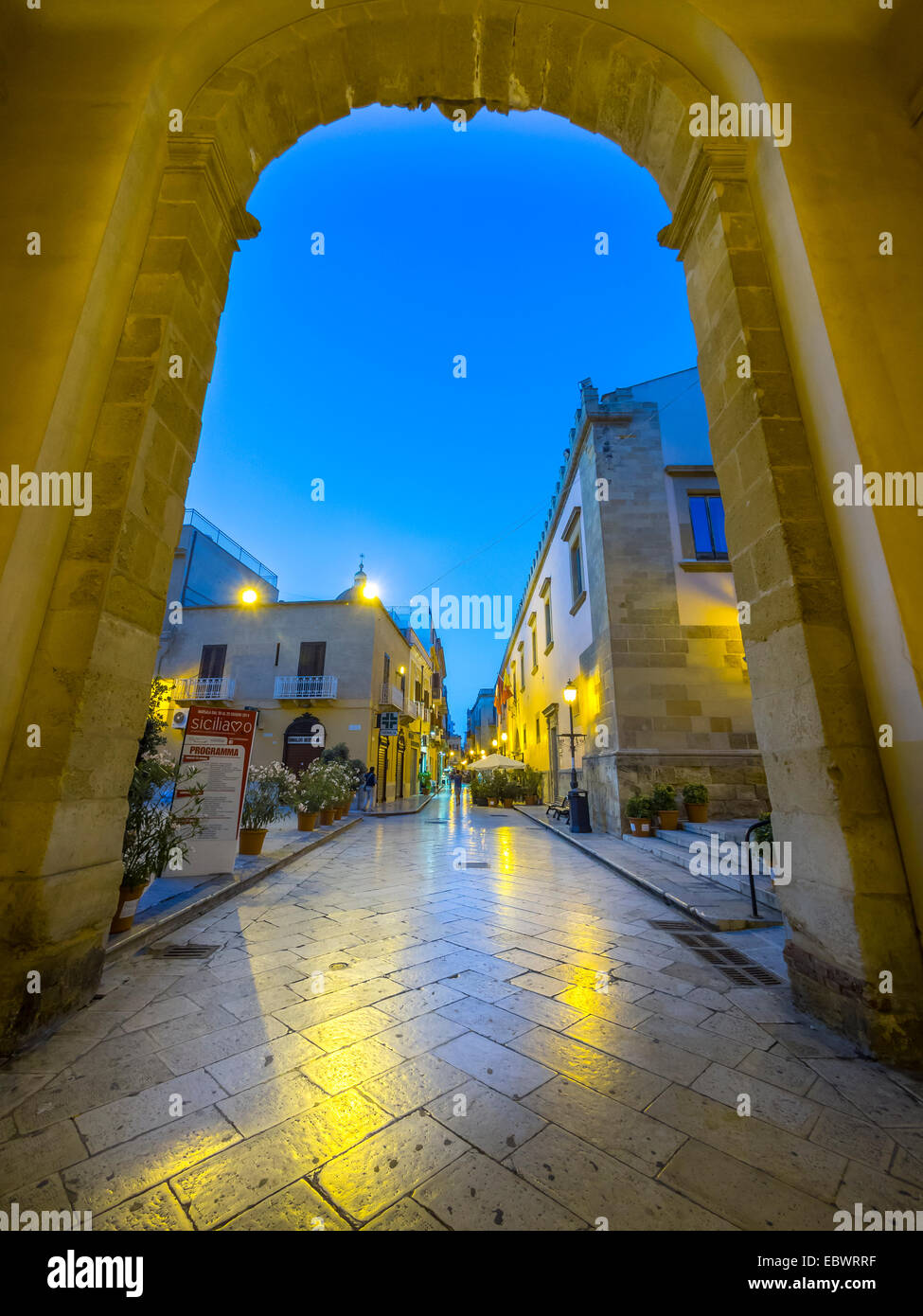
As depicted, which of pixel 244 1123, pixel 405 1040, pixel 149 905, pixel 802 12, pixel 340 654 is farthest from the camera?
pixel 340 654

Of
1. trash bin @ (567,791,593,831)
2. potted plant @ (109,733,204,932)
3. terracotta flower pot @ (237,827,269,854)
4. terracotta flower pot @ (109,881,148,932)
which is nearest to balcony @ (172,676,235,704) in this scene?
terracotta flower pot @ (237,827,269,854)

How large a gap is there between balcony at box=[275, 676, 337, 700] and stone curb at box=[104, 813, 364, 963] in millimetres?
10767

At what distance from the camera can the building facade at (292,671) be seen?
1744cm

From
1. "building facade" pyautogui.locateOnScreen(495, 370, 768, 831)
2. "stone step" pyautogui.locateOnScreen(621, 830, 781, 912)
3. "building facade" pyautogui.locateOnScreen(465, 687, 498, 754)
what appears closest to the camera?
"stone step" pyautogui.locateOnScreen(621, 830, 781, 912)

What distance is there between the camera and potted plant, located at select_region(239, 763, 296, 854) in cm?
695

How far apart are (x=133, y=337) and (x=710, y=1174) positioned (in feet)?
14.9

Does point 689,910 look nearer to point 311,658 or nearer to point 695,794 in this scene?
point 695,794

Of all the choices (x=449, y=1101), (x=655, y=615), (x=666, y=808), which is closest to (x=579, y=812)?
(x=666, y=808)

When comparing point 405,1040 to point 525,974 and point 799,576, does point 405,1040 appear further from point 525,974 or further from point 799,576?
point 799,576

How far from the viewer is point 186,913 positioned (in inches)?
159

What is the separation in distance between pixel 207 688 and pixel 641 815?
15304mm

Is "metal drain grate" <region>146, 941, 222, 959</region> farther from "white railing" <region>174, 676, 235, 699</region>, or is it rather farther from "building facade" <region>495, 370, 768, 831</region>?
Result: "white railing" <region>174, 676, 235, 699</region>

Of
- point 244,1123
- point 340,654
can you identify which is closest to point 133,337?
point 244,1123

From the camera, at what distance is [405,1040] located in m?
2.17
